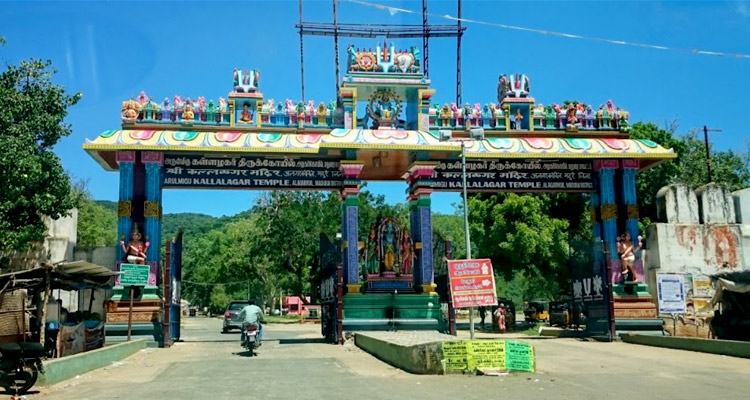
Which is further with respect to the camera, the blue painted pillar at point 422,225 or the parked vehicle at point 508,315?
the parked vehicle at point 508,315

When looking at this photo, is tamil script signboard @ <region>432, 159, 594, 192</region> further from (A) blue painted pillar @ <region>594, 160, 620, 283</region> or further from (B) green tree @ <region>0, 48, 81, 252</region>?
(B) green tree @ <region>0, 48, 81, 252</region>

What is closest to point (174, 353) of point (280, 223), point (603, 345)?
point (603, 345)

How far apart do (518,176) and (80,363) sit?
15289 mm

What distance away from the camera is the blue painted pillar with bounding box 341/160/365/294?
21047 mm

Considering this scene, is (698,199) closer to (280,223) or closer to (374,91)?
(374,91)

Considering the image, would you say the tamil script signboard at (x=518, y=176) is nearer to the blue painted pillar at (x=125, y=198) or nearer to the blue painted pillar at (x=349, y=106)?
the blue painted pillar at (x=349, y=106)

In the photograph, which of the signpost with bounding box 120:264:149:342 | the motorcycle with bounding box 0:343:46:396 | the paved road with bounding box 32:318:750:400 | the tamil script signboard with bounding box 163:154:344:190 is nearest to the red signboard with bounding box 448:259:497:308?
the paved road with bounding box 32:318:750:400

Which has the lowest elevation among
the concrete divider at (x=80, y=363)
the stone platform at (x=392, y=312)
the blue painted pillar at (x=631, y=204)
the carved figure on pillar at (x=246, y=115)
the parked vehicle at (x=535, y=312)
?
the parked vehicle at (x=535, y=312)

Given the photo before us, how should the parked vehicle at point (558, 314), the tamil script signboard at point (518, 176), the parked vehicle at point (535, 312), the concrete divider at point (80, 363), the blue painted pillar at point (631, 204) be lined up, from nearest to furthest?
the concrete divider at point (80, 363) < the blue painted pillar at point (631, 204) < the tamil script signboard at point (518, 176) < the parked vehicle at point (558, 314) < the parked vehicle at point (535, 312)

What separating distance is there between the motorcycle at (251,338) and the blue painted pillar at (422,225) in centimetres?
Result: 622

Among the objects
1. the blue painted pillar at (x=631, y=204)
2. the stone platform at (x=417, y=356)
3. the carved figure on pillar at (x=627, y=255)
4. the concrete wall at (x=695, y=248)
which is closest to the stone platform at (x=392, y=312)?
the carved figure on pillar at (x=627, y=255)

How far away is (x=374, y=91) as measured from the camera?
22.4 meters

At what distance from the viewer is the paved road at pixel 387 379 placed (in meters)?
9.67

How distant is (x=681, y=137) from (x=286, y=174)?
25369 mm
